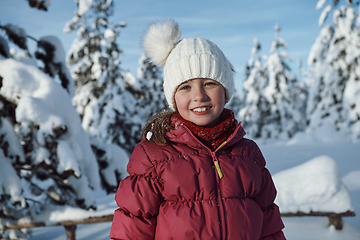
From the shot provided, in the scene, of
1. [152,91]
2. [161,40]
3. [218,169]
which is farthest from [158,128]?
[152,91]

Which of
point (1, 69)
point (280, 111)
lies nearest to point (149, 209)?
point (1, 69)

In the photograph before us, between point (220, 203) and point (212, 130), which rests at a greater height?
point (212, 130)

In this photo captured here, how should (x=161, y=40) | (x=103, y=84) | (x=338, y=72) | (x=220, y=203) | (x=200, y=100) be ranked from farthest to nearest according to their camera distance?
(x=338, y=72) < (x=103, y=84) < (x=161, y=40) < (x=200, y=100) < (x=220, y=203)

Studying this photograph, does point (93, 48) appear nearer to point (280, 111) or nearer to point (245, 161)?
point (245, 161)

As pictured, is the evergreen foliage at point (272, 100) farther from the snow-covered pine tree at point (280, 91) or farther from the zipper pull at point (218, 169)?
the zipper pull at point (218, 169)

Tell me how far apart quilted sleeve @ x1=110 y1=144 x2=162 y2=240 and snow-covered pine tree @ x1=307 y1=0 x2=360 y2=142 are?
1751cm

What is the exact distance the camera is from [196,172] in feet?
5.70

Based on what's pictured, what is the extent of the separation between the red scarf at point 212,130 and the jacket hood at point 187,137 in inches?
1.9

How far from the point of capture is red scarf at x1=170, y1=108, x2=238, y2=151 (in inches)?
72.4

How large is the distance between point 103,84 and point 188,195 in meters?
13.9

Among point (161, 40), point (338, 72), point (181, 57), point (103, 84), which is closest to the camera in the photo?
point (181, 57)

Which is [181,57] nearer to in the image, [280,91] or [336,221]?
[336,221]

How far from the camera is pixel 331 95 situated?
17844mm

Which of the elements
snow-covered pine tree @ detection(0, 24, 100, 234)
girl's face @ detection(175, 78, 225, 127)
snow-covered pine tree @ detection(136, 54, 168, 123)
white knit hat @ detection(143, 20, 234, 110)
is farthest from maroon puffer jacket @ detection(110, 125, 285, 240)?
snow-covered pine tree @ detection(136, 54, 168, 123)
